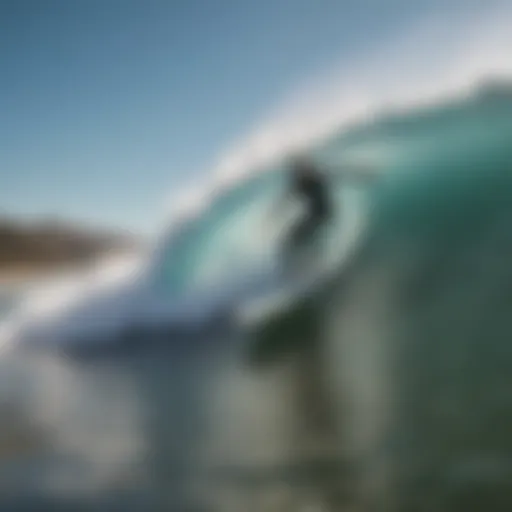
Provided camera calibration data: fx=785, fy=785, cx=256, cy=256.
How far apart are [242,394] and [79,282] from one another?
2.01 feet

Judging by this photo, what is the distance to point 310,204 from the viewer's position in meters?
2.26

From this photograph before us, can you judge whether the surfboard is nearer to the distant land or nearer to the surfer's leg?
the surfer's leg

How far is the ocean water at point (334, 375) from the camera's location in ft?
5.15

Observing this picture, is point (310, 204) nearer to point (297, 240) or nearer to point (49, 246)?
point (297, 240)

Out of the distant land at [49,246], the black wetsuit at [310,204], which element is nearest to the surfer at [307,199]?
the black wetsuit at [310,204]

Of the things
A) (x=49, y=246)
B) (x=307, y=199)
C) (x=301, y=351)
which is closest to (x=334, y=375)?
(x=301, y=351)

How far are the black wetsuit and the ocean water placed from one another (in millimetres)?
49

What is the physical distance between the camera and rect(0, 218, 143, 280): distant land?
2.14 meters

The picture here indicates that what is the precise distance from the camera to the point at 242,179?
2211 mm

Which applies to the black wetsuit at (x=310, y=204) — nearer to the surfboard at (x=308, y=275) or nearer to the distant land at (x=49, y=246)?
the surfboard at (x=308, y=275)

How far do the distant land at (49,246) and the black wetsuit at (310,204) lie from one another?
0.45 metres

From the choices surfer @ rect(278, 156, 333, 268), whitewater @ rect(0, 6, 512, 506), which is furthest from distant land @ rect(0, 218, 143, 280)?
surfer @ rect(278, 156, 333, 268)

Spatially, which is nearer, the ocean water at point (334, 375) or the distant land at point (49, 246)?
the ocean water at point (334, 375)

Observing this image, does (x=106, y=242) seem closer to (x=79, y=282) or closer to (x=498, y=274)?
(x=79, y=282)
